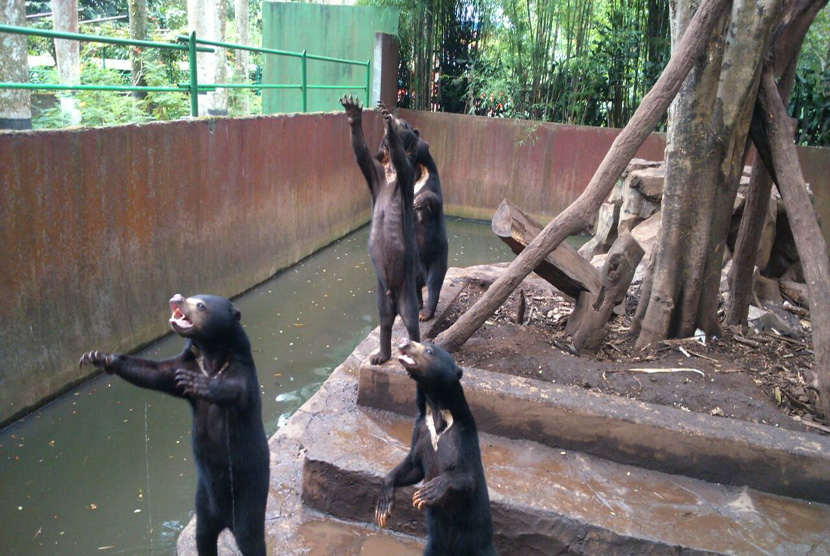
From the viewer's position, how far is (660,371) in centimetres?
438

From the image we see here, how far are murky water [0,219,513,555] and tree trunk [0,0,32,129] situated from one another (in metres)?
3.24

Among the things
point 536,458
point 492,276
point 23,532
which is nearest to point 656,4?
point 492,276

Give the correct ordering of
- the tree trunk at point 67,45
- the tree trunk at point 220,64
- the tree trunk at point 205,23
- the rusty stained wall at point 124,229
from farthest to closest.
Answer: the tree trunk at point 220,64 → the tree trunk at point 205,23 → the tree trunk at point 67,45 → the rusty stained wall at point 124,229

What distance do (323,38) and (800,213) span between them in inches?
460

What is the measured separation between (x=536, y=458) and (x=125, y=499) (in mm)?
2445

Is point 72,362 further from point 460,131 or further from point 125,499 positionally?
point 460,131

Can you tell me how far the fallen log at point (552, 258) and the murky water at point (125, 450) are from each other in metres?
2.10

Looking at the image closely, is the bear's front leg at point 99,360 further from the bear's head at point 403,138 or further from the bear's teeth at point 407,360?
the bear's head at point 403,138

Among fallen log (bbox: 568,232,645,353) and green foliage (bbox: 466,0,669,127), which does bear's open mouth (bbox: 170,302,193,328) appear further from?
green foliage (bbox: 466,0,669,127)

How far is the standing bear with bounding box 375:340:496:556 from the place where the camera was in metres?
2.55

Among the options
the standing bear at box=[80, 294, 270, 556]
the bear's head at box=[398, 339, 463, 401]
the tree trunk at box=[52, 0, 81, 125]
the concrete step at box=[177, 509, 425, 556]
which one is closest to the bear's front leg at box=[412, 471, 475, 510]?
the bear's head at box=[398, 339, 463, 401]

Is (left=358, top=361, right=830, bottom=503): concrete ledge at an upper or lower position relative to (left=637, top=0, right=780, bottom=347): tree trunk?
lower

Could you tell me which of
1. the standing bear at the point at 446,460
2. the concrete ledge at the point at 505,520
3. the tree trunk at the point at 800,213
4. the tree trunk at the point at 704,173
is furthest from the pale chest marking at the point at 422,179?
the standing bear at the point at 446,460

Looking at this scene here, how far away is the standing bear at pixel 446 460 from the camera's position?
255cm
